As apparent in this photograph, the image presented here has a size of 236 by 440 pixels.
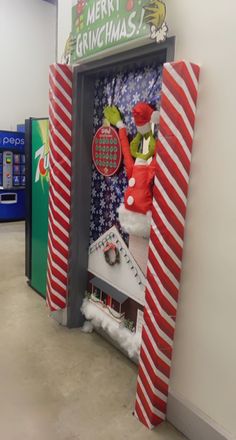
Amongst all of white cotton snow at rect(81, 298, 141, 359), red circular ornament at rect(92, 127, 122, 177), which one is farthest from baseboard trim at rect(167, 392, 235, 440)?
red circular ornament at rect(92, 127, 122, 177)

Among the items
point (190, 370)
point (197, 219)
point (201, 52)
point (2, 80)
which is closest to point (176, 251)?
point (197, 219)

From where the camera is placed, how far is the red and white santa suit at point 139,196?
206 centimetres

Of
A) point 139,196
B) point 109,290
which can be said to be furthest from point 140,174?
point 109,290

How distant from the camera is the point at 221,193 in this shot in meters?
1.65

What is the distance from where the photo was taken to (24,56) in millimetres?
7371

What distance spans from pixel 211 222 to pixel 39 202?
85.1 inches

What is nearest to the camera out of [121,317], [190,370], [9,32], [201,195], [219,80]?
[219,80]

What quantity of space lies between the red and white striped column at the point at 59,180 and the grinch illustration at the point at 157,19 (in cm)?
97

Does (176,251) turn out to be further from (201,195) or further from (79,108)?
(79,108)

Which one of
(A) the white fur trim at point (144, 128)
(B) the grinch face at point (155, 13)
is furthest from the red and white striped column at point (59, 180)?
(B) the grinch face at point (155, 13)

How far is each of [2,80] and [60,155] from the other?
5462 millimetres

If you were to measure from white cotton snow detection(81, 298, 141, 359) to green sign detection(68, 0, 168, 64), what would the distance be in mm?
1860

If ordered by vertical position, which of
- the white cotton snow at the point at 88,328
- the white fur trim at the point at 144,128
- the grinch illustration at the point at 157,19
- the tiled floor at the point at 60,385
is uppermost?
the grinch illustration at the point at 157,19

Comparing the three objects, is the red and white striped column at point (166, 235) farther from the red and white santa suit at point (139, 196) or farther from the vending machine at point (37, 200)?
the vending machine at point (37, 200)
